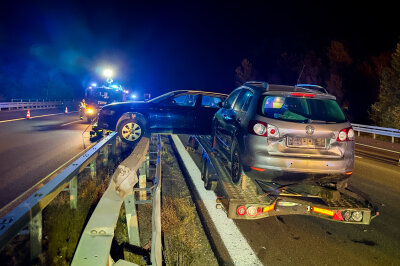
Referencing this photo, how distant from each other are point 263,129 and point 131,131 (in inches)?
249

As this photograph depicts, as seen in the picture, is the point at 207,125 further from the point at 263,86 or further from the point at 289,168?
the point at 289,168

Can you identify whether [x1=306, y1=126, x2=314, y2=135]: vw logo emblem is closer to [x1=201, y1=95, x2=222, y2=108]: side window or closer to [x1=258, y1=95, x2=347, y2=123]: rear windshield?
[x1=258, y1=95, x2=347, y2=123]: rear windshield

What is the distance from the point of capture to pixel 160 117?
405 inches

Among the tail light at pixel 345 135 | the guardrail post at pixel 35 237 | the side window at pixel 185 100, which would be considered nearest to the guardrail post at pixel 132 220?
the guardrail post at pixel 35 237

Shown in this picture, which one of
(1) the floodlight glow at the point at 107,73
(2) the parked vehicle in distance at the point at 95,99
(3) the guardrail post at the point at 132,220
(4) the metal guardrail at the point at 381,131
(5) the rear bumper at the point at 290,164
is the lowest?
(3) the guardrail post at the point at 132,220

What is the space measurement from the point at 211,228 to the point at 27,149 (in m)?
7.96

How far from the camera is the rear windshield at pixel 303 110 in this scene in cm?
501

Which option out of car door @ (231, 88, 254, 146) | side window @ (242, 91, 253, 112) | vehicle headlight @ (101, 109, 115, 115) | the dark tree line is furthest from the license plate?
the dark tree line

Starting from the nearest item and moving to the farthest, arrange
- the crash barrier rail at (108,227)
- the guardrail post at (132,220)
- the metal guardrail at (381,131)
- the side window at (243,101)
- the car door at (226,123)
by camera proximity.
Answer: the crash barrier rail at (108,227), the guardrail post at (132,220), the side window at (243,101), the car door at (226,123), the metal guardrail at (381,131)

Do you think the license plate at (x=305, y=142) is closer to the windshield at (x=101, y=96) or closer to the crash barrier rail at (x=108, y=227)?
the crash barrier rail at (x=108, y=227)

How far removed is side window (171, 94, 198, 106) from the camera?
10.5 m

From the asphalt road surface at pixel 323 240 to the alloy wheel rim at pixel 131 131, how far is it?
19.0 ft

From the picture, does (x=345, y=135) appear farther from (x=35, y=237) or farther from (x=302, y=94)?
(x=35, y=237)

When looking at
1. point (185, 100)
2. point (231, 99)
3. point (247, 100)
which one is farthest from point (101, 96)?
point (247, 100)
